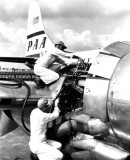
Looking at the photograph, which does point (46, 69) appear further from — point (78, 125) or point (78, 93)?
point (78, 125)

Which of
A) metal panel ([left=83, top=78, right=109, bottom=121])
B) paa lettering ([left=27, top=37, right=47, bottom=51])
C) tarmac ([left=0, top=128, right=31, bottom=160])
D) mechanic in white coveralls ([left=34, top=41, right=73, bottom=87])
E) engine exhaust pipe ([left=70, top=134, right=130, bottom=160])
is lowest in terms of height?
tarmac ([left=0, top=128, right=31, bottom=160])

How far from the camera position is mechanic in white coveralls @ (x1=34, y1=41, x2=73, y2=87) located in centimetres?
589

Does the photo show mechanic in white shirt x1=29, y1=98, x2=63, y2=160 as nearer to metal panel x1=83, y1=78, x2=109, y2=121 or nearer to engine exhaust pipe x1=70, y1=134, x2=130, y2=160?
engine exhaust pipe x1=70, y1=134, x2=130, y2=160

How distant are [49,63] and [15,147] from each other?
2734 millimetres

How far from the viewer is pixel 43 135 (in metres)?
5.34

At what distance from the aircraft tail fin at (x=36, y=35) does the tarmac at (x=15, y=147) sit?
9883 mm

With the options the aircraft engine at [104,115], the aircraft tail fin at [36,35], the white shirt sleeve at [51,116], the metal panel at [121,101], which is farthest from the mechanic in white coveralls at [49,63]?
the aircraft tail fin at [36,35]

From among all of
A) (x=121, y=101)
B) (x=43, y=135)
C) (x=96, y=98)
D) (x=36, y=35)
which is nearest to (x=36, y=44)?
(x=36, y=35)

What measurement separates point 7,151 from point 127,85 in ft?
13.6

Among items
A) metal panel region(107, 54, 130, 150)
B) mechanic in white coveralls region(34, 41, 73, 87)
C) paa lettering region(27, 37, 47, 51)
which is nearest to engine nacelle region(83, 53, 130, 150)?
metal panel region(107, 54, 130, 150)

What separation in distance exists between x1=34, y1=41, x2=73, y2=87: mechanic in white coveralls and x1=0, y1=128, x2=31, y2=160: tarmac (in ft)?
6.24

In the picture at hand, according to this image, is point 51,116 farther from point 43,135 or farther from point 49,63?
point 49,63

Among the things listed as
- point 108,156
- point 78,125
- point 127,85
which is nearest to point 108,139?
point 108,156

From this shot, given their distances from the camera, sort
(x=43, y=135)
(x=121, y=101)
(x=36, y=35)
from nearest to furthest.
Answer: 1. (x=121, y=101)
2. (x=43, y=135)
3. (x=36, y=35)
